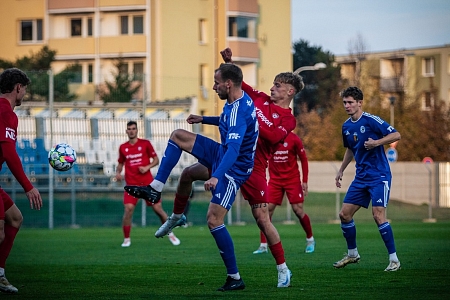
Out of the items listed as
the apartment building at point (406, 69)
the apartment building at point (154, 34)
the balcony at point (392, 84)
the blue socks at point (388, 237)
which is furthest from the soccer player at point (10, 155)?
the balcony at point (392, 84)

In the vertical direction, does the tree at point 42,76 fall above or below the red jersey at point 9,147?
above

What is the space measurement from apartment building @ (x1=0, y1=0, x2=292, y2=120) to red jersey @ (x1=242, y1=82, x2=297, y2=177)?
39.7 metres

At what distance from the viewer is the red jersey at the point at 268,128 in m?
9.51

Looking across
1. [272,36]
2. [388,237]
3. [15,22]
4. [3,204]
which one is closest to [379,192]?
[388,237]

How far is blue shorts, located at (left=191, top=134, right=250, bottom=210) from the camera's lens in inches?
352

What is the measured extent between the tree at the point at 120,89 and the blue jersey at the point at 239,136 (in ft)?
66.8

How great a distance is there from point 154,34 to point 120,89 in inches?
831

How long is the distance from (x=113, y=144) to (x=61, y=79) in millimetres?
7179

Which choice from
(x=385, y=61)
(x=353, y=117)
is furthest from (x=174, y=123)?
(x=385, y=61)

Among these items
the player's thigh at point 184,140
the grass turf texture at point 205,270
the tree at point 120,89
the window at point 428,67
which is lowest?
the grass turf texture at point 205,270

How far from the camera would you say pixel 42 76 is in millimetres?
29344

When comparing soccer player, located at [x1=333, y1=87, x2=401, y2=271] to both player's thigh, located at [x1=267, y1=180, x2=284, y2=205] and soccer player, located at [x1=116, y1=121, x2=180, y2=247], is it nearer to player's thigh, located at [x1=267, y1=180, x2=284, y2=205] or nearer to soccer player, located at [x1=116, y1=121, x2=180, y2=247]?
player's thigh, located at [x1=267, y1=180, x2=284, y2=205]

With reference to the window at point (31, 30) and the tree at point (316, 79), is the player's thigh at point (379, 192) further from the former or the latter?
the tree at point (316, 79)

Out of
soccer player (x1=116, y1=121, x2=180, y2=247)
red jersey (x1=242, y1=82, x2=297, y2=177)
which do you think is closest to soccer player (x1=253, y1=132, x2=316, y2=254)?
soccer player (x1=116, y1=121, x2=180, y2=247)
